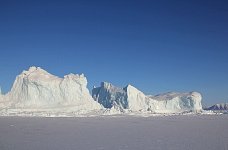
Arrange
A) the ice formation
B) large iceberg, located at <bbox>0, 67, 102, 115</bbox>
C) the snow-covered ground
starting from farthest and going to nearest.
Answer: large iceberg, located at <bbox>0, 67, 102, 115</bbox>, the ice formation, the snow-covered ground

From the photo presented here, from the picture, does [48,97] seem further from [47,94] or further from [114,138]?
[114,138]

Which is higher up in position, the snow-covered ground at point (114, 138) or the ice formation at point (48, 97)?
the ice formation at point (48, 97)

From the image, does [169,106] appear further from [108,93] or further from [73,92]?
[73,92]

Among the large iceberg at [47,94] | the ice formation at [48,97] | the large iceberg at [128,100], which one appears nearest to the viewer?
the ice formation at [48,97]

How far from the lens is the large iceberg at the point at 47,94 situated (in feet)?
340

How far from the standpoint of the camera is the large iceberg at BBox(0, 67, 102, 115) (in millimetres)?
103562

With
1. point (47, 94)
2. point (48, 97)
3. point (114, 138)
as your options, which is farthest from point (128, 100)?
point (114, 138)

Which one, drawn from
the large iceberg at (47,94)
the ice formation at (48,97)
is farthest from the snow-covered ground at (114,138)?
the large iceberg at (47,94)

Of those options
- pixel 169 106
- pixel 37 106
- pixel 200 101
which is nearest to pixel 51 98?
pixel 37 106

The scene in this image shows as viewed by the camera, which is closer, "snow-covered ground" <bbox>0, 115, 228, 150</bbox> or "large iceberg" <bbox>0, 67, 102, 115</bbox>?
"snow-covered ground" <bbox>0, 115, 228, 150</bbox>

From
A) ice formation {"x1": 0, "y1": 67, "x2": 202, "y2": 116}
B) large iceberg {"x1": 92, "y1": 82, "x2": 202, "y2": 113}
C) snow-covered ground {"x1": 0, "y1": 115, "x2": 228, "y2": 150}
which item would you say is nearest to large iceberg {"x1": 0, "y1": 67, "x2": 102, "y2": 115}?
ice formation {"x1": 0, "y1": 67, "x2": 202, "y2": 116}

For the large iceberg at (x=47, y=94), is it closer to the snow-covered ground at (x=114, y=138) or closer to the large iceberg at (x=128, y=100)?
the large iceberg at (x=128, y=100)

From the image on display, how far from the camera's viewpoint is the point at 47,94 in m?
106

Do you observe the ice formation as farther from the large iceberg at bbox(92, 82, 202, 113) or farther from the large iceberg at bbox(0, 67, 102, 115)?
the large iceberg at bbox(92, 82, 202, 113)
